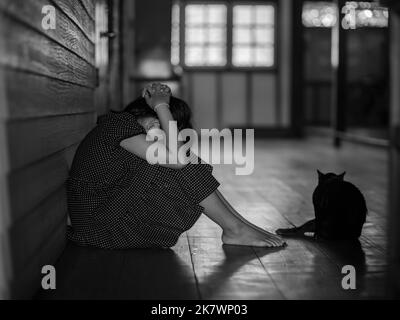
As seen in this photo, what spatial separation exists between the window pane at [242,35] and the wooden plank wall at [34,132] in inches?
300

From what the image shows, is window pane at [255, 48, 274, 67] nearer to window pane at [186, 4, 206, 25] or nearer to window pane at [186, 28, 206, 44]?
window pane at [186, 28, 206, 44]

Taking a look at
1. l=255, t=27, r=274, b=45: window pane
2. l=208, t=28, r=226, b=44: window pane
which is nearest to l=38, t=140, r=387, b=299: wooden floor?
l=208, t=28, r=226, b=44: window pane

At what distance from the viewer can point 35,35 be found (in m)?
1.87

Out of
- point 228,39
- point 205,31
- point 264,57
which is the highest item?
point 205,31

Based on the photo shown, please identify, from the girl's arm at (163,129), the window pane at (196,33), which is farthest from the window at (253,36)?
the girl's arm at (163,129)

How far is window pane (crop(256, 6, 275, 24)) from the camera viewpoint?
10227 millimetres

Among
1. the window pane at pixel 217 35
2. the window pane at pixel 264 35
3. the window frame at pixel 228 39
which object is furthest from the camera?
the window pane at pixel 264 35

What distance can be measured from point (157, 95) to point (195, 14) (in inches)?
313

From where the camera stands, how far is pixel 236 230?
8.64 ft

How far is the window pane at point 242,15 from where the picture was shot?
33.3 feet

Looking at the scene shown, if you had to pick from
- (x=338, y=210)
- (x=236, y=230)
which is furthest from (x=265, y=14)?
(x=236, y=230)

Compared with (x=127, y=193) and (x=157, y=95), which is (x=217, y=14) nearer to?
(x=157, y=95)

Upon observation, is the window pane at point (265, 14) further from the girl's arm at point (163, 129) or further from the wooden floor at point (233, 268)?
the girl's arm at point (163, 129)

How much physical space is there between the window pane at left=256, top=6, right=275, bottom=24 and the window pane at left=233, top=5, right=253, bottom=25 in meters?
0.13
